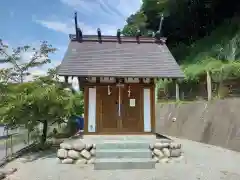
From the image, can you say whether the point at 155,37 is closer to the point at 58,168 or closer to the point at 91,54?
the point at 91,54

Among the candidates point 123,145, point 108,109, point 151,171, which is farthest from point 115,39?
point 151,171

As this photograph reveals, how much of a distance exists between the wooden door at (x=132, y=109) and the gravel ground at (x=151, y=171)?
7.61 feet

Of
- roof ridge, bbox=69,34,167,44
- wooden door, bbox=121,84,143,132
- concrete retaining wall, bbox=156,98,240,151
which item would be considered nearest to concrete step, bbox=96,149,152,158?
wooden door, bbox=121,84,143,132

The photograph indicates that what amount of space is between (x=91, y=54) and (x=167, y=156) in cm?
527

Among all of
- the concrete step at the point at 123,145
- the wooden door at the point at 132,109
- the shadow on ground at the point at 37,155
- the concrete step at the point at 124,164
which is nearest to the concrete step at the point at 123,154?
the concrete step at the point at 123,145

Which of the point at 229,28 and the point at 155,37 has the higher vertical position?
the point at 229,28

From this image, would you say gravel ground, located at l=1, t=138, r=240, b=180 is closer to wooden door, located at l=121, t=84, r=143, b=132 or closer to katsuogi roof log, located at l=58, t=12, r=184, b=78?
wooden door, located at l=121, t=84, r=143, b=132

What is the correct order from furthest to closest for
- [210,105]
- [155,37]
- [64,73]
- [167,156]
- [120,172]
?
[210,105] < [155,37] < [64,73] < [167,156] < [120,172]

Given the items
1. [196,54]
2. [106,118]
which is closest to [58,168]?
[106,118]

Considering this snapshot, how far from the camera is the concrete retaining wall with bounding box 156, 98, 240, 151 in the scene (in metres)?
11.7

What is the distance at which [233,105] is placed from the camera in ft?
39.5

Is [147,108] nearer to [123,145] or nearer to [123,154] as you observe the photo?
[123,145]

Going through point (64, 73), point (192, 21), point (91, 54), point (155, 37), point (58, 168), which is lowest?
point (58, 168)

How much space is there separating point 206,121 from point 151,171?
6.78 m
